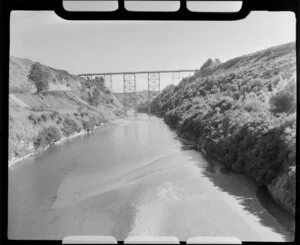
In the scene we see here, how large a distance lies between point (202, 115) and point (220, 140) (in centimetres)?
78

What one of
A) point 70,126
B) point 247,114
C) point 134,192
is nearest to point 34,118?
point 70,126

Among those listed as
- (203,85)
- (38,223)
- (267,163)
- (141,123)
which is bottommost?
(38,223)

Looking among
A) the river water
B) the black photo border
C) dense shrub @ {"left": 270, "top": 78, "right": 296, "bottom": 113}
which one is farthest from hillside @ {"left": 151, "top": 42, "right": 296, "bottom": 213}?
the black photo border

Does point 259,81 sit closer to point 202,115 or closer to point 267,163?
point 202,115

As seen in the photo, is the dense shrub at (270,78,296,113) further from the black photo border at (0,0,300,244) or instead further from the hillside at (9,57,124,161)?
the black photo border at (0,0,300,244)

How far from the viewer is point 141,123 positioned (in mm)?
5336

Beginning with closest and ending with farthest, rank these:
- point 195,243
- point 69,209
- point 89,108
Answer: point 195,243, point 69,209, point 89,108

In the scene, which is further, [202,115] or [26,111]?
[202,115]

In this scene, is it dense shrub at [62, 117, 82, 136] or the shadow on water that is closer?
the shadow on water

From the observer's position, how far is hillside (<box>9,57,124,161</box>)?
3863 mm

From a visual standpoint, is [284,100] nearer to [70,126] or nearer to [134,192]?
[134,192]

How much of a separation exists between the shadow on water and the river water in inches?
0.5

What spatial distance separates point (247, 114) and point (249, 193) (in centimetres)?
122

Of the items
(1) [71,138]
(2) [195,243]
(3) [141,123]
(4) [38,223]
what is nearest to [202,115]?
(3) [141,123]
